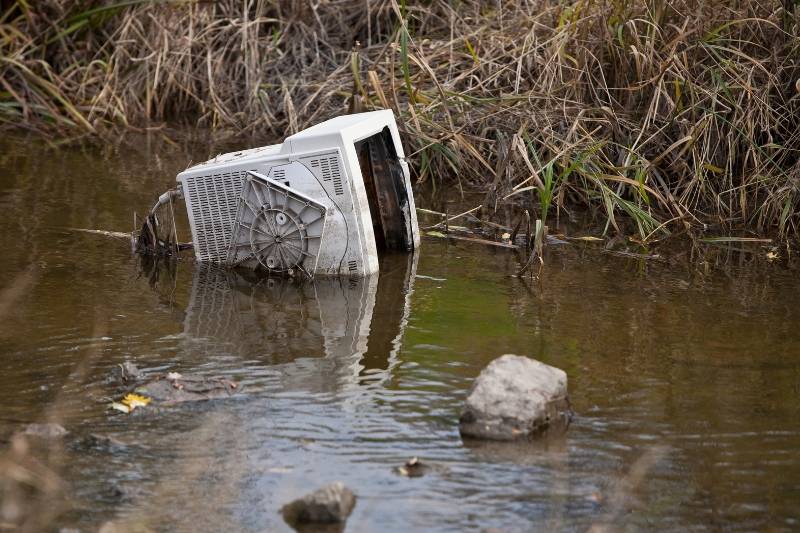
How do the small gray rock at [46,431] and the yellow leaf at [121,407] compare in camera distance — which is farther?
the yellow leaf at [121,407]

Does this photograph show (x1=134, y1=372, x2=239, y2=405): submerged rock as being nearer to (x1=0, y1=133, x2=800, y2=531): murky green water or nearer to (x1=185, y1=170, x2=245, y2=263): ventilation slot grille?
(x1=0, y1=133, x2=800, y2=531): murky green water

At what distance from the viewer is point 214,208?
5.22m

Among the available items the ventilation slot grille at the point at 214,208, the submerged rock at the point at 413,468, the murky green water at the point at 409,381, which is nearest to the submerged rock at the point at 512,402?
the murky green water at the point at 409,381

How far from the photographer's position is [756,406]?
3.93 m

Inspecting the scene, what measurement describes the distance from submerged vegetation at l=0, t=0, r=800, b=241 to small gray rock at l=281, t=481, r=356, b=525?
109 inches

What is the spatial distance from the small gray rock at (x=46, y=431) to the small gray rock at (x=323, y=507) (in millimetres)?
858

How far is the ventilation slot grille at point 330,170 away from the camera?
196 inches

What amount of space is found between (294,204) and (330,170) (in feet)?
0.72

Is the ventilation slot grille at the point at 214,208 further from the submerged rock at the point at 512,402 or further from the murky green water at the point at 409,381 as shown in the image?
the submerged rock at the point at 512,402

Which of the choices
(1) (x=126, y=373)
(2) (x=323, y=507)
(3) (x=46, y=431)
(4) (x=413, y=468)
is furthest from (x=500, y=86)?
(2) (x=323, y=507)

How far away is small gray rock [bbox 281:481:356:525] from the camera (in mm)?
2951

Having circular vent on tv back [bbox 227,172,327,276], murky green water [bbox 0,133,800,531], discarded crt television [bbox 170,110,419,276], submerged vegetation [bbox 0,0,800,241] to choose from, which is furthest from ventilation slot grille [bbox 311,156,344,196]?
submerged vegetation [bbox 0,0,800,241]

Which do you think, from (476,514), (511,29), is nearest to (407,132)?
(511,29)

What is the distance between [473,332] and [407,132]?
9.44ft
